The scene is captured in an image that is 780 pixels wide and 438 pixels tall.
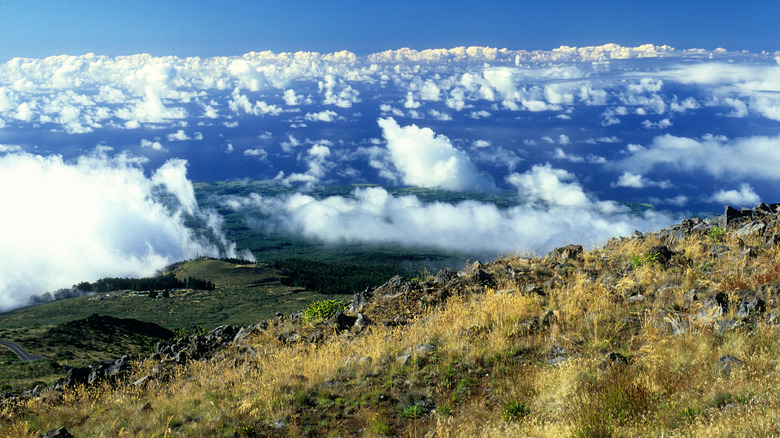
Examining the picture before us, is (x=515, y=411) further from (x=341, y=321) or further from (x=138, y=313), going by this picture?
(x=138, y=313)

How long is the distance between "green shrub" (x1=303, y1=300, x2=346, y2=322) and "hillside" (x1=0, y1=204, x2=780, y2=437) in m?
0.72

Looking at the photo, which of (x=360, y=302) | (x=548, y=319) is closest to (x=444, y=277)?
(x=360, y=302)

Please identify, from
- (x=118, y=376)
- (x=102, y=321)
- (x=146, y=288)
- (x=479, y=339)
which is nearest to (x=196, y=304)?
(x=146, y=288)

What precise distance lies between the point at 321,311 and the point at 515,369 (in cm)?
945

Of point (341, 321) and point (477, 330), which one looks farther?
point (341, 321)

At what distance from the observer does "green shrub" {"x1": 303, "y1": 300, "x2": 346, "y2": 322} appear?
621 inches

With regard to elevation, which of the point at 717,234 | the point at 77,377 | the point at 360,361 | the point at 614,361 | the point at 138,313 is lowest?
the point at 138,313

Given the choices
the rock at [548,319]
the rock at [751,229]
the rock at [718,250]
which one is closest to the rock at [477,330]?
the rock at [548,319]

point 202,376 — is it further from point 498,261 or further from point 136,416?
point 498,261

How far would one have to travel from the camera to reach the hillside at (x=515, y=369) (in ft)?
19.6

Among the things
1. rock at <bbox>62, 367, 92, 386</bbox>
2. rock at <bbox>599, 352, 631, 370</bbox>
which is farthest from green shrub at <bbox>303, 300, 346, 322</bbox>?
rock at <bbox>599, 352, 631, 370</bbox>

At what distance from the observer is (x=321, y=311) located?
16078mm

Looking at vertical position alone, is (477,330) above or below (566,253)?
below

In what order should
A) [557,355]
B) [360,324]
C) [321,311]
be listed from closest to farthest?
[557,355], [360,324], [321,311]
